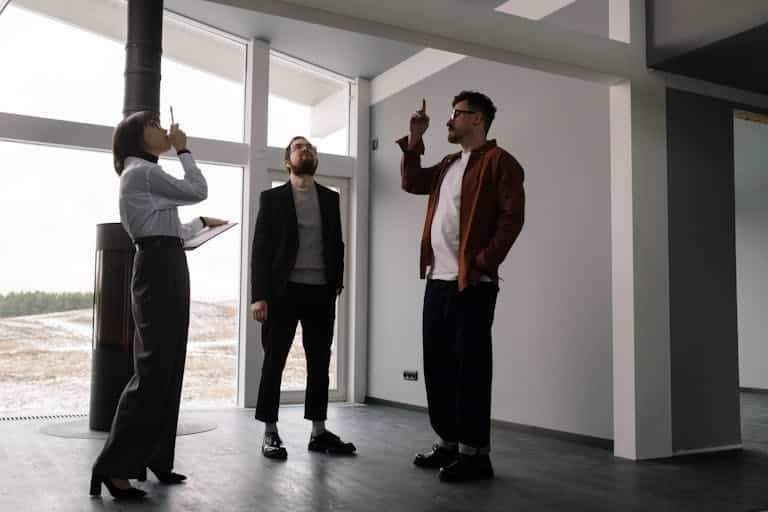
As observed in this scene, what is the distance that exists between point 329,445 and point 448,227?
1.18 metres

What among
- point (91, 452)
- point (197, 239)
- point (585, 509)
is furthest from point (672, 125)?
point (91, 452)

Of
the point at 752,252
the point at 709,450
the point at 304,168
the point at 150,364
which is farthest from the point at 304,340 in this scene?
the point at 752,252

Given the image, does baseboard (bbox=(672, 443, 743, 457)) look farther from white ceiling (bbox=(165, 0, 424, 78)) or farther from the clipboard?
white ceiling (bbox=(165, 0, 424, 78))

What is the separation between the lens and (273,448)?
11.2ft

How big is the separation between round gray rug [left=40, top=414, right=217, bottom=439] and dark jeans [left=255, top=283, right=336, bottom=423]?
2.70 feet

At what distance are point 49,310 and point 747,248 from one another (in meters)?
6.12

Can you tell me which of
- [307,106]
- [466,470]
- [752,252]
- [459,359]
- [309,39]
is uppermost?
[309,39]

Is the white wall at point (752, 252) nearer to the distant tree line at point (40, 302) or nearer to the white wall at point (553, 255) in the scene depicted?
the white wall at point (553, 255)

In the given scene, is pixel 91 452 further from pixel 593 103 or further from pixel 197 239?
pixel 593 103

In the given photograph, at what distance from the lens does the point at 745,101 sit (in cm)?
405

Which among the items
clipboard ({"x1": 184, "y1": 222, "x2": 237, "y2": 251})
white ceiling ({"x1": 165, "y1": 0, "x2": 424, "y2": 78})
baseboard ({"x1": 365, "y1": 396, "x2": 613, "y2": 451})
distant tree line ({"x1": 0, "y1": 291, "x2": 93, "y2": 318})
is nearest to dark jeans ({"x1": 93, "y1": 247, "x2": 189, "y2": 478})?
clipboard ({"x1": 184, "y1": 222, "x2": 237, "y2": 251})

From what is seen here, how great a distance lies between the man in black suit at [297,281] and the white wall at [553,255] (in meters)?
1.28

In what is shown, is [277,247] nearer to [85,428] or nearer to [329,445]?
[329,445]

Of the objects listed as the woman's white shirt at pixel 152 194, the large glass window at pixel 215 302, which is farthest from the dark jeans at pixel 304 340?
the large glass window at pixel 215 302
